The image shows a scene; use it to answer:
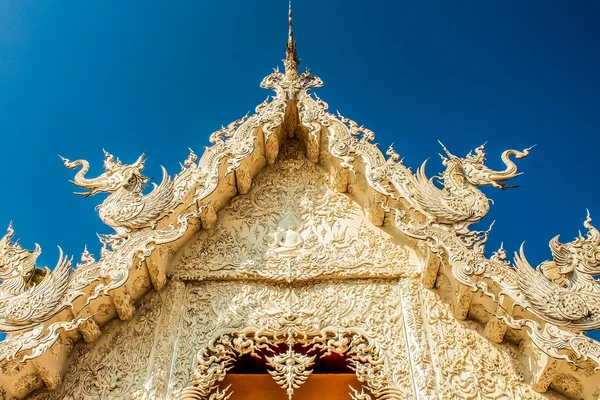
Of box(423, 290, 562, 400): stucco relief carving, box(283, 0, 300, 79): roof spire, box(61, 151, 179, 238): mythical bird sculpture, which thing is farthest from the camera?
box(283, 0, 300, 79): roof spire

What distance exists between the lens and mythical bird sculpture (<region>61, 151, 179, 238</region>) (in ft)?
15.6

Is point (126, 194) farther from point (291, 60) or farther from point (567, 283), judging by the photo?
point (567, 283)

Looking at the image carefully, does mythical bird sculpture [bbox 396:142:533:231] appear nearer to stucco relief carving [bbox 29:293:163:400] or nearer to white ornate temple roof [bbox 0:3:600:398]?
white ornate temple roof [bbox 0:3:600:398]

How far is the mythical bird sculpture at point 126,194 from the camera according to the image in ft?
15.6

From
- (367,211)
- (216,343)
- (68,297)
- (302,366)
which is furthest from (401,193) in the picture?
(68,297)

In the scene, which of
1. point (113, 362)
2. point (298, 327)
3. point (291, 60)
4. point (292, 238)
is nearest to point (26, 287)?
point (113, 362)

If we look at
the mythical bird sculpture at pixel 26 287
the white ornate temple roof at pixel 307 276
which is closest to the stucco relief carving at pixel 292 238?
the white ornate temple roof at pixel 307 276

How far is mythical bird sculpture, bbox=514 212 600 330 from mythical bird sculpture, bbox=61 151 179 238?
288 cm

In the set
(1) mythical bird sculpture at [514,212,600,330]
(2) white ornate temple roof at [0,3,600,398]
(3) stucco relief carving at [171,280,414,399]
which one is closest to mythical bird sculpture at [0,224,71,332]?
(2) white ornate temple roof at [0,3,600,398]

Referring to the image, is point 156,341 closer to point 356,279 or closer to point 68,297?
point 68,297

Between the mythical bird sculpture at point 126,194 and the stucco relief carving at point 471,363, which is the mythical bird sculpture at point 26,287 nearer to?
the mythical bird sculpture at point 126,194

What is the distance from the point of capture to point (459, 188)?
5020 millimetres

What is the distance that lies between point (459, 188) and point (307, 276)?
1.51m

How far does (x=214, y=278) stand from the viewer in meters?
5.10
